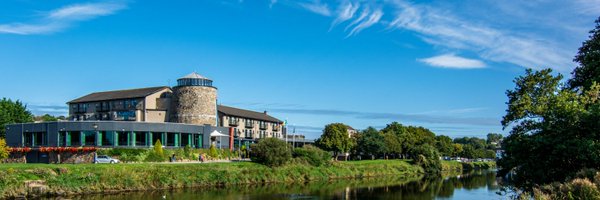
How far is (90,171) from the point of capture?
137 ft

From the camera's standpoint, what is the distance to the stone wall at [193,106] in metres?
81.5

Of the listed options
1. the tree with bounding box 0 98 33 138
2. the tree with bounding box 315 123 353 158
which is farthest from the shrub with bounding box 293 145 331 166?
the tree with bounding box 0 98 33 138

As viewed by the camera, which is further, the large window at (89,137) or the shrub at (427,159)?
the shrub at (427,159)

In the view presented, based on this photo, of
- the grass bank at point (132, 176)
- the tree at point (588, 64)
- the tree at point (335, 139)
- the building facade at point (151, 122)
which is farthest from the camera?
the tree at point (335, 139)

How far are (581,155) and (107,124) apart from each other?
176 ft

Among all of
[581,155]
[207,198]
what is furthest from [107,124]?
[581,155]

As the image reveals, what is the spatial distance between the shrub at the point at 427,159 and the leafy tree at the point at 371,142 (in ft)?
18.9

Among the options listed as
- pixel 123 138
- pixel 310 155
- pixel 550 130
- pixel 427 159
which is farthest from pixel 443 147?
pixel 550 130

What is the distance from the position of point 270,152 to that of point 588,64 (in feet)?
114

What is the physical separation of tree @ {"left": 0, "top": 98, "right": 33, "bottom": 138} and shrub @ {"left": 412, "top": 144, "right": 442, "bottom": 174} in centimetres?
6252

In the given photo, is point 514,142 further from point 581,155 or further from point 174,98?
point 174,98

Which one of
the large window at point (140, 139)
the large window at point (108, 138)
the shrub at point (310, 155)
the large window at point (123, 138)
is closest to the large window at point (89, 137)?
the large window at point (108, 138)

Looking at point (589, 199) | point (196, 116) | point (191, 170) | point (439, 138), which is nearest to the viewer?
point (589, 199)

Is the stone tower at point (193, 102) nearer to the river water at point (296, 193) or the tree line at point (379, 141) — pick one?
the tree line at point (379, 141)
